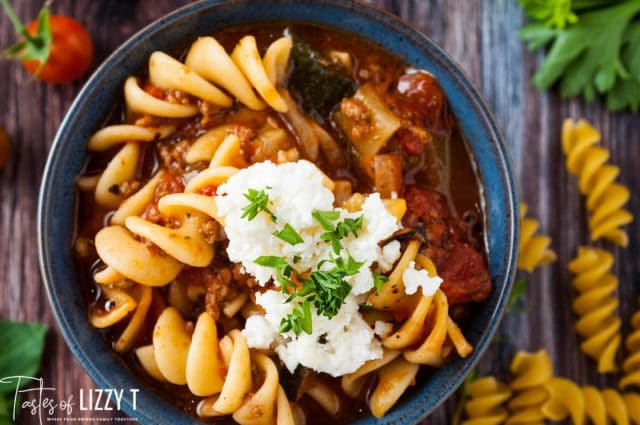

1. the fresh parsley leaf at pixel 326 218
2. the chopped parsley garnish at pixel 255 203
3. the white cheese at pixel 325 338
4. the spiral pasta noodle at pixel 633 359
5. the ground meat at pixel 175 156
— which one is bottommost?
the spiral pasta noodle at pixel 633 359

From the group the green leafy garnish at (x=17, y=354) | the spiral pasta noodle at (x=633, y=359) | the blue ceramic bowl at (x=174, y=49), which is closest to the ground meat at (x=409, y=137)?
the blue ceramic bowl at (x=174, y=49)

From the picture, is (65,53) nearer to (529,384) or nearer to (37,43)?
(37,43)

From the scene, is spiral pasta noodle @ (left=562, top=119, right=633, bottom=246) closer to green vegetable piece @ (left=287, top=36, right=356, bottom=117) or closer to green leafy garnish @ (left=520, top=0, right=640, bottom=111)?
green leafy garnish @ (left=520, top=0, right=640, bottom=111)

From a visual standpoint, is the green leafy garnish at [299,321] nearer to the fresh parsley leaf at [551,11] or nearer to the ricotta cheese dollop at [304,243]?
the ricotta cheese dollop at [304,243]

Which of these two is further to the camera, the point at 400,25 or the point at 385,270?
the point at 400,25

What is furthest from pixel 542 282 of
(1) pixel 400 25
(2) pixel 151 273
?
(2) pixel 151 273

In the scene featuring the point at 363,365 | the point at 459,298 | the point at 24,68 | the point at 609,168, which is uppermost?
the point at 24,68

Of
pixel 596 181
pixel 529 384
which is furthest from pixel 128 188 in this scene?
pixel 596 181

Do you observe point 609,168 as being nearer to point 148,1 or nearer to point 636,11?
point 636,11
